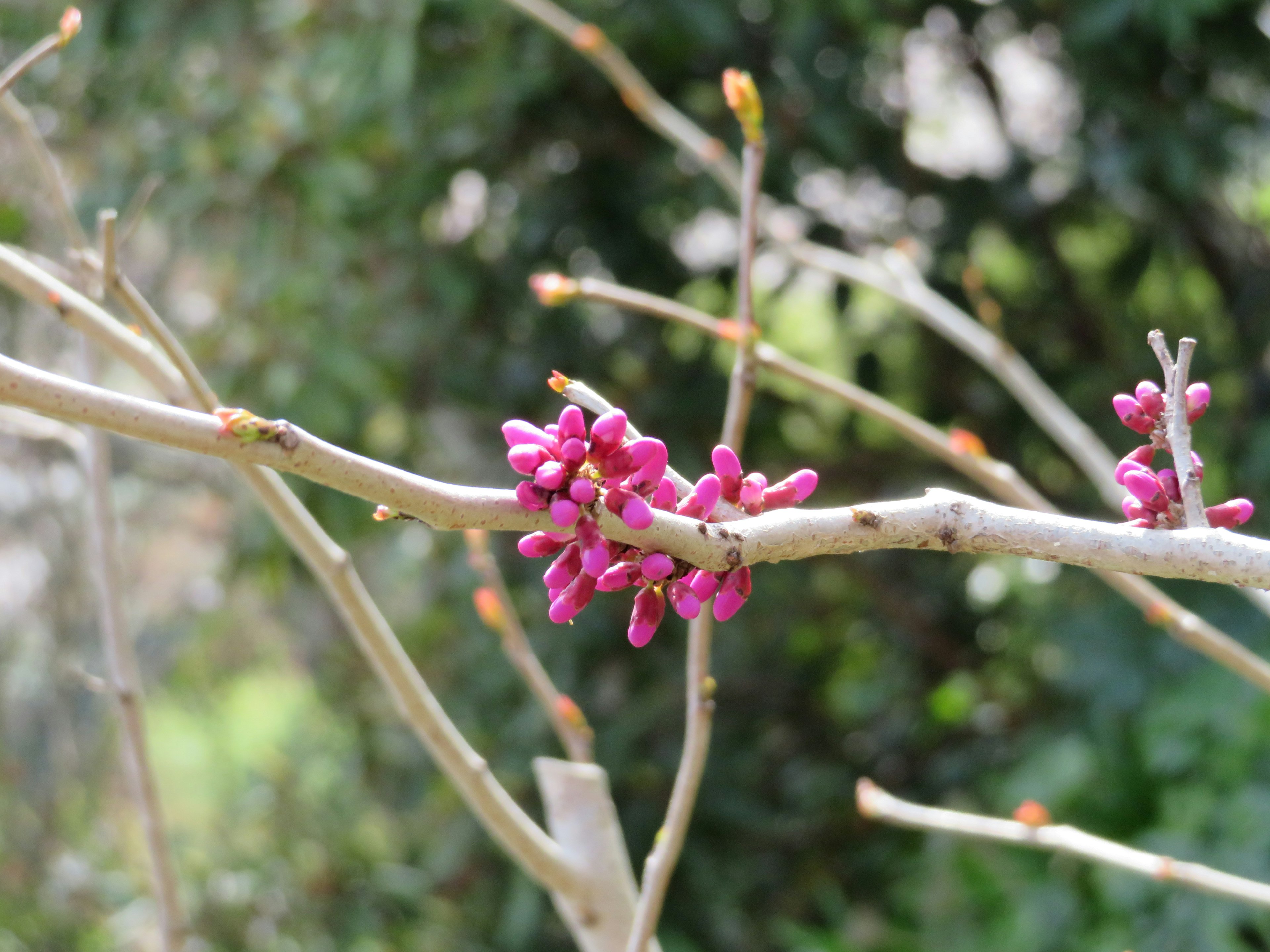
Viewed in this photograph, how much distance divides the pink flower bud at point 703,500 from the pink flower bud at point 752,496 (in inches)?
0.8

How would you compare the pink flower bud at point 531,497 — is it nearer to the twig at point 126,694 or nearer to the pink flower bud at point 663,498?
the pink flower bud at point 663,498

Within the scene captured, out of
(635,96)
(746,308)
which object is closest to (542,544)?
(746,308)

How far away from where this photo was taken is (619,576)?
1.61 ft

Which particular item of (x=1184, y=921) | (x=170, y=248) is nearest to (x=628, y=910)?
(x=1184, y=921)

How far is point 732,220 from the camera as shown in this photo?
233cm

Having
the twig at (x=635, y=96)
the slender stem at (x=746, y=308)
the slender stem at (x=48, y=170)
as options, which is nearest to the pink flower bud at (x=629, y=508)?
the slender stem at (x=746, y=308)

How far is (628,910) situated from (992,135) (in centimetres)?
238

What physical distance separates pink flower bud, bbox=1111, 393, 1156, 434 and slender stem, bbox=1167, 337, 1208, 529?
0.06ft

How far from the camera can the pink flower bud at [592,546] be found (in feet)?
1.50

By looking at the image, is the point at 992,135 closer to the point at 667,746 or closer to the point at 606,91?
the point at 606,91

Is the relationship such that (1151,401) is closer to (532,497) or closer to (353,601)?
(532,497)

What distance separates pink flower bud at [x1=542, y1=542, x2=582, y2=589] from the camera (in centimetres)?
49

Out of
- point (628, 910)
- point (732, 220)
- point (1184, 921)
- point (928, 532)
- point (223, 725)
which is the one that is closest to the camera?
point (928, 532)

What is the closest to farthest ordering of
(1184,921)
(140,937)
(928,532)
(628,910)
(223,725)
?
(928,532) < (628,910) < (1184,921) < (140,937) < (223,725)
